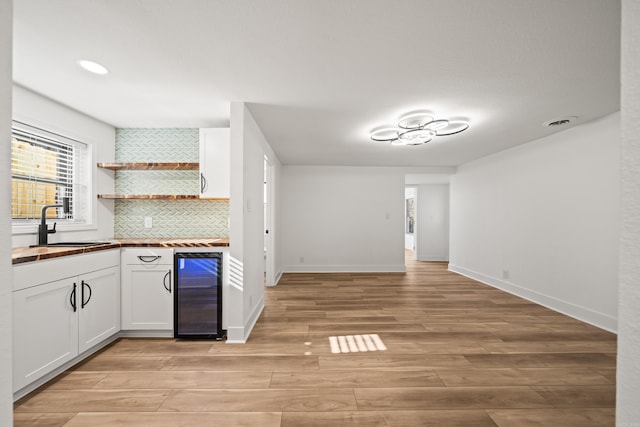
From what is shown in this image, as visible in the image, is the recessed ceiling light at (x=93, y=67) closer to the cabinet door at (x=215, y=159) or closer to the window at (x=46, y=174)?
the window at (x=46, y=174)

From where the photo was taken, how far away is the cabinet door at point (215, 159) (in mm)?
3111

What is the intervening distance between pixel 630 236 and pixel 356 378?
1930 mm

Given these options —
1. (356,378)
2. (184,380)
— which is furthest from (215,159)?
(356,378)

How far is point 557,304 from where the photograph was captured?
3.61 meters

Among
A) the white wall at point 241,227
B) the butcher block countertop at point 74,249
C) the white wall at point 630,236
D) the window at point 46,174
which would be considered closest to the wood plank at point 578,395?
the white wall at point 630,236

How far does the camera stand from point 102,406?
1.78 m

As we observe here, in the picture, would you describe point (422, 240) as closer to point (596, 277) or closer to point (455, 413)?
point (596, 277)

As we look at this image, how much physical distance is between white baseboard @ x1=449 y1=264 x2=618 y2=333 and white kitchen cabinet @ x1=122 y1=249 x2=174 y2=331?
4585mm

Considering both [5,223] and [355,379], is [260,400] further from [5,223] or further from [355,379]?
[5,223]

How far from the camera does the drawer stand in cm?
272

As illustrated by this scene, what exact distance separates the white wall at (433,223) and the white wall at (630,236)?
24.9 ft

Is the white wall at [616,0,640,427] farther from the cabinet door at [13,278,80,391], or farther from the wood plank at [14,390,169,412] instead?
the cabinet door at [13,278,80,391]

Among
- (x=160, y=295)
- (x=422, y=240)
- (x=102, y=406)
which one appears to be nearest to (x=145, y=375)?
(x=102, y=406)

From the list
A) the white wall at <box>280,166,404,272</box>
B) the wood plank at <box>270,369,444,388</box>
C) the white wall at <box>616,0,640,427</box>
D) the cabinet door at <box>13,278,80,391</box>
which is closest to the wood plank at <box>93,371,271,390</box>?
the wood plank at <box>270,369,444,388</box>
